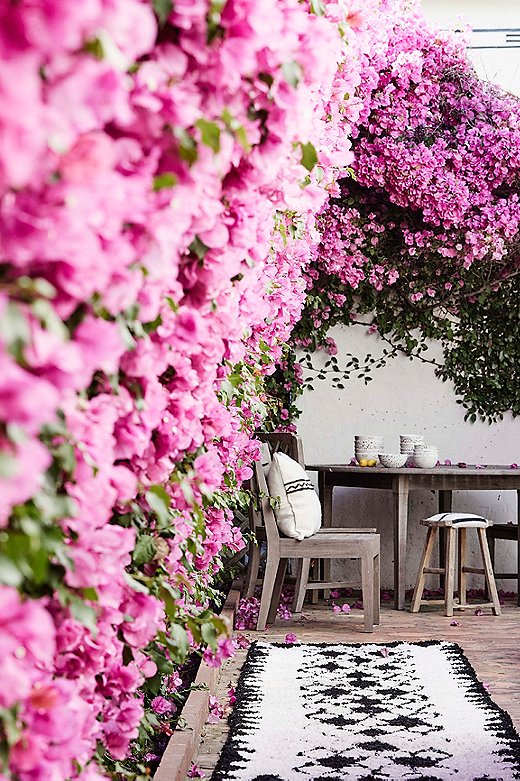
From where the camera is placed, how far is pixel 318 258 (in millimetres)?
6480

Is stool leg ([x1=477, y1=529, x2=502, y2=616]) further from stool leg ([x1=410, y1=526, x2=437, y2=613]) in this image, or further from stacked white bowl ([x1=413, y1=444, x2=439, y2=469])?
stacked white bowl ([x1=413, y1=444, x2=439, y2=469])

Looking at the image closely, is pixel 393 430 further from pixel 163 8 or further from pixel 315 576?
pixel 163 8

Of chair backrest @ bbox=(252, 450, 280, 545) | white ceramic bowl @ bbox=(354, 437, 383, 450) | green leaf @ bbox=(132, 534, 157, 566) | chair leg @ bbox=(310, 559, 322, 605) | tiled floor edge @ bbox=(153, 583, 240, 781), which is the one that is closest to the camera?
green leaf @ bbox=(132, 534, 157, 566)

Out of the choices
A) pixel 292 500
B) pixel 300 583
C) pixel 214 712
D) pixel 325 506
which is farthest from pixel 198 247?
pixel 325 506

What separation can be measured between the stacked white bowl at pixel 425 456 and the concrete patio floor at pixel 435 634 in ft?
2.63

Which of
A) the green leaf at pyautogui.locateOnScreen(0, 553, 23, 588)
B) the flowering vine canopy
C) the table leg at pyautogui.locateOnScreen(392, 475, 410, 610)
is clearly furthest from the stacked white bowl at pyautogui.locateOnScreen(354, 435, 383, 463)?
the green leaf at pyautogui.locateOnScreen(0, 553, 23, 588)

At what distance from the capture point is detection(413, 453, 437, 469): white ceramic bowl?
586 cm

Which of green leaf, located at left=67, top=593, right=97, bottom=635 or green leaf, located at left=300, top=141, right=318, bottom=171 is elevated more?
green leaf, located at left=300, top=141, right=318, bottom=171

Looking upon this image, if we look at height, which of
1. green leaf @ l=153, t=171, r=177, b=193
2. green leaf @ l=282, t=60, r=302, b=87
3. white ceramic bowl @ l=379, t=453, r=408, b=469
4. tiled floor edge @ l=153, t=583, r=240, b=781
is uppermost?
green leaf @ l=282, t=60, r=302, b=87

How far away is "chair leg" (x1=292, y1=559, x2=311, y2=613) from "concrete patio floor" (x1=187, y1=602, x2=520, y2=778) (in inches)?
2.8

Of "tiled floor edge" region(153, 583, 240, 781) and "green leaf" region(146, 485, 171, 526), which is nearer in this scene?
"green leaf" region(146, 485, 171, 526)

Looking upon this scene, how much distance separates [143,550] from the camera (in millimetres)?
1503

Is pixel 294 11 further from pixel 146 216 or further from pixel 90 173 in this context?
pixel 90 173

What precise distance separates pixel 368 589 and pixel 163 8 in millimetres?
4251
